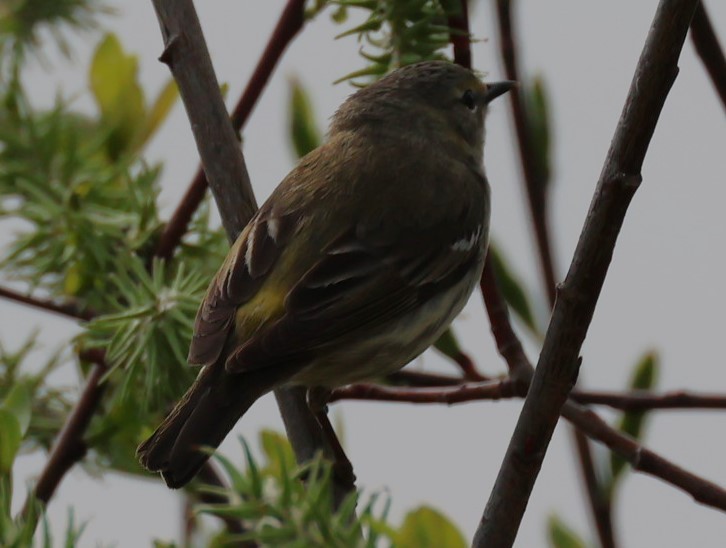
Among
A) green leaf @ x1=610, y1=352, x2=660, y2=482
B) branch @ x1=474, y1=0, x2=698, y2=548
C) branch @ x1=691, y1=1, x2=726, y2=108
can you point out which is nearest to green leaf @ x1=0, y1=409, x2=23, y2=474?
branch @ x1=474, y1=0, x2=698, y2=548

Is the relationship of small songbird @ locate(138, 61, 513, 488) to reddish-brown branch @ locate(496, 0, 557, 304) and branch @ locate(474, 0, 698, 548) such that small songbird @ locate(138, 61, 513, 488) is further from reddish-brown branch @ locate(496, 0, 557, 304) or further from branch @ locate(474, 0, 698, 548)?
branch @ locate(474, 0, 698, 548)

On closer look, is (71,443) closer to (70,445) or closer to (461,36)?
(70,445)

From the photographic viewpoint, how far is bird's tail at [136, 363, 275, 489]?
2213mm

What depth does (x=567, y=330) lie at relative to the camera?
1.65 m

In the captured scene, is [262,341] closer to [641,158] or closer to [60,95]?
[60,95]

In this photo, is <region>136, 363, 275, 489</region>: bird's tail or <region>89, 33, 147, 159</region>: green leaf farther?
<region>89, 33, 147, 159</region>: green leaf

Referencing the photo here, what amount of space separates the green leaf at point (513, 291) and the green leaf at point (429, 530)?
95 cm

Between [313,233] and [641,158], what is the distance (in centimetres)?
150

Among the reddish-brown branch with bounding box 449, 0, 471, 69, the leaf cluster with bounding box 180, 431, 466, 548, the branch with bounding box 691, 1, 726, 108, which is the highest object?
the reddish-brown branch with bounding box 449, 0, 471, 69

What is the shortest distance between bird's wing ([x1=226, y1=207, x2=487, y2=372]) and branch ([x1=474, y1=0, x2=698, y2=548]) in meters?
0.98

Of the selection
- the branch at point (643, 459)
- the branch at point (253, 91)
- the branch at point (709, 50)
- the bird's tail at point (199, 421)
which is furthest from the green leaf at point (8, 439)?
the branch at point (709, 50)

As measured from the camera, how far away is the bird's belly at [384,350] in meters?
2.81

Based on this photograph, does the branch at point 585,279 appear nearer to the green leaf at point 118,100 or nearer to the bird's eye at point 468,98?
the green leaf at point 118,100

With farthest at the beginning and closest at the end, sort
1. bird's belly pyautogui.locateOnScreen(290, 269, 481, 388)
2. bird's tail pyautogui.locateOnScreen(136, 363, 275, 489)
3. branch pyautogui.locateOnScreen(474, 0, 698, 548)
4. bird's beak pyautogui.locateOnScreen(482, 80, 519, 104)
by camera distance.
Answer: bird's beak pyautogui.locateOnScreen(482, 80, 519, 104), bird's belly pyautogui.locateOnScreen(290, 269, 481, 388), bird's tail pyautogui.locateOnScreen(136, 363, 275, 489), branch pyautogui.locateOnScreen(474, 0, 698, 548)
